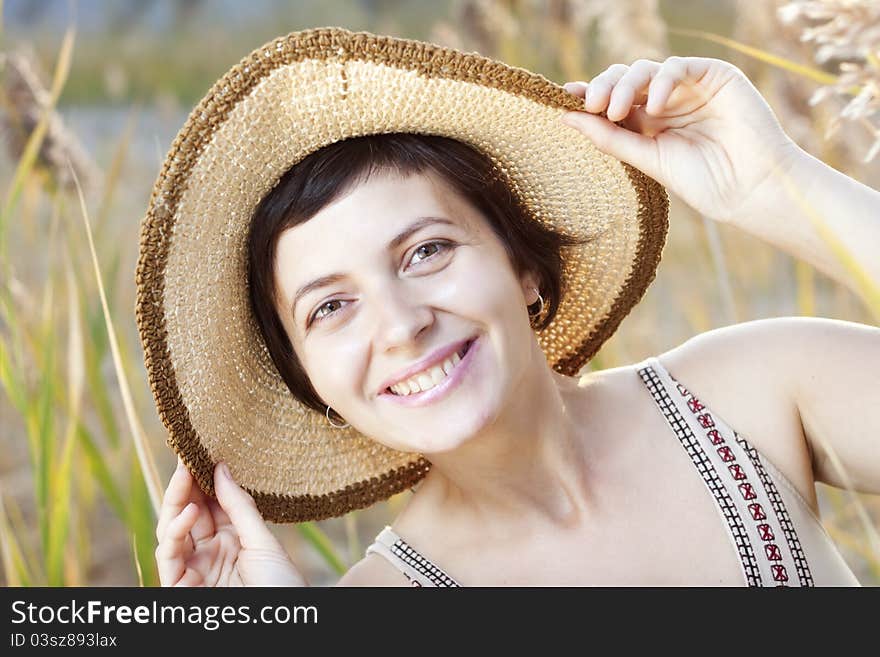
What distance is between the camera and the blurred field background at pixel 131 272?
4.63 ft

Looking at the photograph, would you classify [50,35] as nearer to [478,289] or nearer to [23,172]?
[23,172]

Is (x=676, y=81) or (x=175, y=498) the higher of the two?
(x=676, y=81)

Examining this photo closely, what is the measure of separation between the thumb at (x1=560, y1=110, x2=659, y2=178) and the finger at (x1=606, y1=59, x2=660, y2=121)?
6cm

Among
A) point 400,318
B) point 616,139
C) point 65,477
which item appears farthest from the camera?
point 65,477

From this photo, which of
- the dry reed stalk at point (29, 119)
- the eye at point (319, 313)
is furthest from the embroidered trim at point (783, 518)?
the dry reed stalk at point (29, 119)

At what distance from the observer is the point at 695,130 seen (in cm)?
131

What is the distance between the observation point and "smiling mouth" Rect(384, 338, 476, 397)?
126 centimetres

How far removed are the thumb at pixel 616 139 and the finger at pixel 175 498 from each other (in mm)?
670

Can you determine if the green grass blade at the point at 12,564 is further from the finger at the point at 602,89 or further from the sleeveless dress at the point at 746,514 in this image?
the finger at the point at 602,89

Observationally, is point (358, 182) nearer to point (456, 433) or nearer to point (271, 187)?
point (271, 187)

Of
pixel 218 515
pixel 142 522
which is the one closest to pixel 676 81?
pixel 218 515

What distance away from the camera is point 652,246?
1.54 meters

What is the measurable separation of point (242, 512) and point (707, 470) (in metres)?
0.61

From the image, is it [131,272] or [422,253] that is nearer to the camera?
[422,253]
